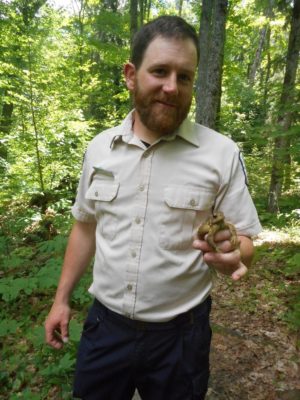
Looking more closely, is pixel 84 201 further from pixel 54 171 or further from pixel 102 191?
pixel 54 171

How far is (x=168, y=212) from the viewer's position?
1599 millimetres

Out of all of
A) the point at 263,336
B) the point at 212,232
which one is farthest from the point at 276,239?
the point at 212,232

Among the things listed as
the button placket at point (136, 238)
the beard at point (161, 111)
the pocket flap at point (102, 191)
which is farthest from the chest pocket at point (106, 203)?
the beard at point (161, 111)

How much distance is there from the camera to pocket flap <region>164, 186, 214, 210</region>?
1.58 meters

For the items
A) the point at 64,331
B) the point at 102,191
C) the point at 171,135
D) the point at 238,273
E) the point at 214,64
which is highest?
the point at 214,64

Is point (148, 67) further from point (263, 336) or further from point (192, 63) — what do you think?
point (263, 336)

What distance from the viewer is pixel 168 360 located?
165cm

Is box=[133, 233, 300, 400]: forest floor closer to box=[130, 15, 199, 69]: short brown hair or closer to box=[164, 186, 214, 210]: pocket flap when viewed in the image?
Answer: box=[164, 186, 214, 210]: pocket flap

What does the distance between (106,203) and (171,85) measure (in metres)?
0.67

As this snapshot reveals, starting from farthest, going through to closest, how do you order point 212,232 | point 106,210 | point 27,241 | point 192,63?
1. point 27,241
2. point 106,210
3. point 192,63
4. point 212,232

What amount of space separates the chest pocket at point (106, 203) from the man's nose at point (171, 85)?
0.52 meters

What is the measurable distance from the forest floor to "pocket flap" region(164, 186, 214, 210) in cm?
220

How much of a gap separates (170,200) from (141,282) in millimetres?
427

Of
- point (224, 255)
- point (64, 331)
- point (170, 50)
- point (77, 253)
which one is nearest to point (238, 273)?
point (224, 255)
